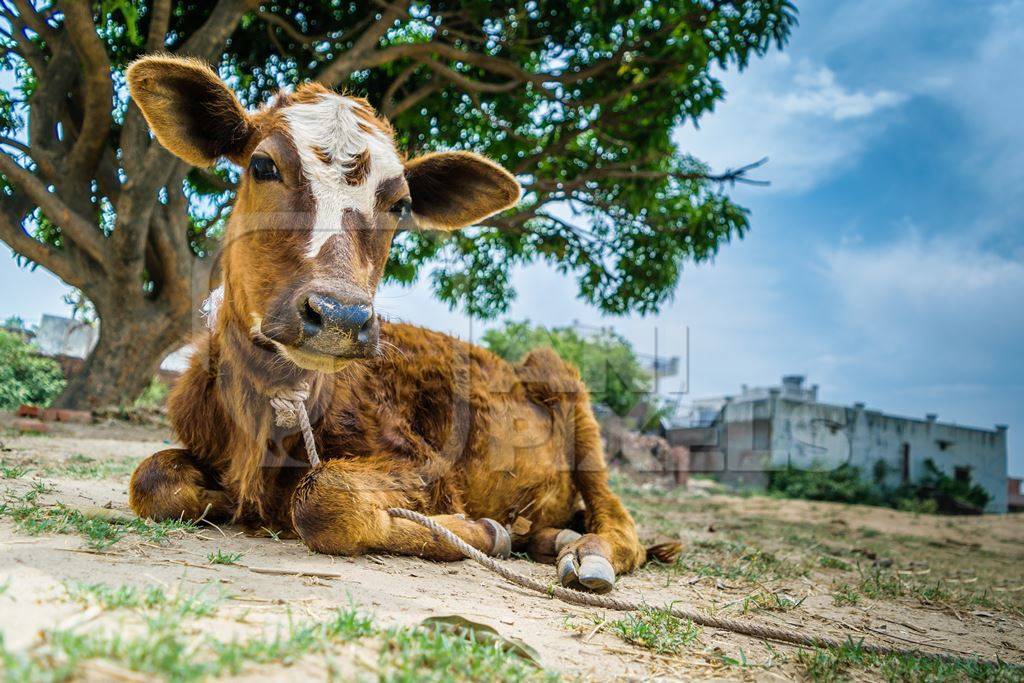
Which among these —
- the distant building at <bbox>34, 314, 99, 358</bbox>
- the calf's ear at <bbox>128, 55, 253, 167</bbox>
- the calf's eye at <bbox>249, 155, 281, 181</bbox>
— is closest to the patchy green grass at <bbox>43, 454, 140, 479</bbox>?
the calf's ear at <bbox>128, 55, 253, 167</bbox>

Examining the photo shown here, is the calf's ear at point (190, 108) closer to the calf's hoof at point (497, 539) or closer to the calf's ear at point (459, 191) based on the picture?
the calf's ear at point (459, 191)

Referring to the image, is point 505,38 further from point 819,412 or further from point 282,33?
point 819,412

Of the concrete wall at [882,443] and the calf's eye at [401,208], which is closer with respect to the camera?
the calf's eye at [401,208]

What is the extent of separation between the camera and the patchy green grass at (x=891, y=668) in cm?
231

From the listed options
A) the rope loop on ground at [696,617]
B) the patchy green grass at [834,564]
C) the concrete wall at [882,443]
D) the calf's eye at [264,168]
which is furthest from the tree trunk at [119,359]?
the concrete wall at [882,443]

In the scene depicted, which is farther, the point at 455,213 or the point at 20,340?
the point at 20,340

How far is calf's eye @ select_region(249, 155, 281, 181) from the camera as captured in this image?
322cm

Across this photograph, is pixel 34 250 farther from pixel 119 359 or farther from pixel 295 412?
pixel 295 412

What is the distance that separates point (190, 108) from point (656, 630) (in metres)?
3.22

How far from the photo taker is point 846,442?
95.5 ft

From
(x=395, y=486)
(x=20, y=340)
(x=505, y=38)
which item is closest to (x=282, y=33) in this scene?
(x=505, y=38)

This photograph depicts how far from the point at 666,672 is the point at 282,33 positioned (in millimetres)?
10712

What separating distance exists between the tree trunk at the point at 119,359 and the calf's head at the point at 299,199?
662 centimetres

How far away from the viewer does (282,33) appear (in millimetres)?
10492
